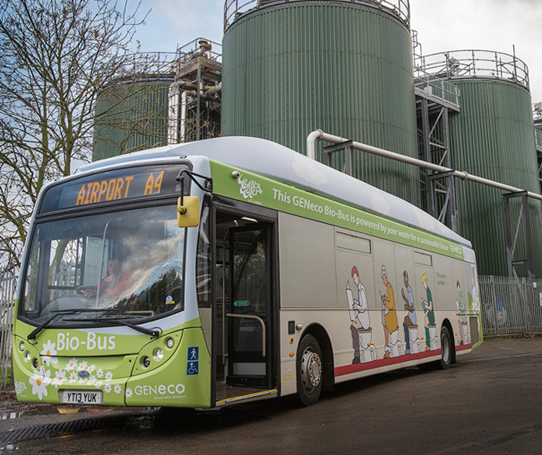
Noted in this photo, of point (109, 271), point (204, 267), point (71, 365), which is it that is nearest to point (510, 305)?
point (204, 267)

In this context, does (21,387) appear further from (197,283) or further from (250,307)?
Answer: (250,307)

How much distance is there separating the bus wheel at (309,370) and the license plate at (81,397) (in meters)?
2.73

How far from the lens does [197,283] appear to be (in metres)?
6.16

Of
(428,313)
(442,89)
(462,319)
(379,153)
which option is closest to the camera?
(428,313)

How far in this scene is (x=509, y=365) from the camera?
13.7m

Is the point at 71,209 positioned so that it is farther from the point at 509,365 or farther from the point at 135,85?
the point at 509,365

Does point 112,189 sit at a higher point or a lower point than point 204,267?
higher

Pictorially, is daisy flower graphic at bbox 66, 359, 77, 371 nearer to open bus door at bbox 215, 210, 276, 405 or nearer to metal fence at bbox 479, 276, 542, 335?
open bus door at bbox 215, 210, 276, 405

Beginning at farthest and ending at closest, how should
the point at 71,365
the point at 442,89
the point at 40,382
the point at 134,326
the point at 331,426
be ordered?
the point at 442,89 < the point at 331,426 < the point at 40,382 < the point at 71,365 < the point at 134,326

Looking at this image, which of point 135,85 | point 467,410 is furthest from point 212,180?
point 135,85

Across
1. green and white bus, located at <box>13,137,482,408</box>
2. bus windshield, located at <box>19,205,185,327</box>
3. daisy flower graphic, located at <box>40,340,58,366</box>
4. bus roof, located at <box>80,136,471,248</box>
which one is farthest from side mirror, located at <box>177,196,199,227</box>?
daisy flower graphic, located at <box>40,340,58,366</box>

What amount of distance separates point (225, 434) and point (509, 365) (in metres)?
9.48

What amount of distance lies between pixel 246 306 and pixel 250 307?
0.06m

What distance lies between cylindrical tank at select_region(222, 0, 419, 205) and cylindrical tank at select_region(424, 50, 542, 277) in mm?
8176
